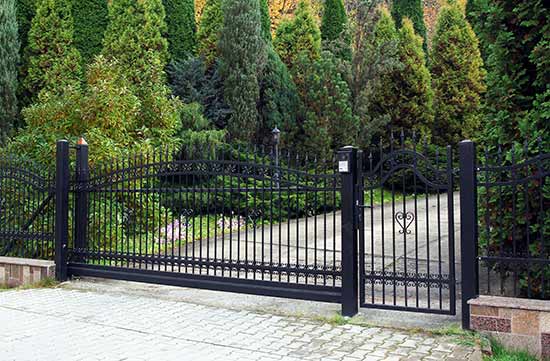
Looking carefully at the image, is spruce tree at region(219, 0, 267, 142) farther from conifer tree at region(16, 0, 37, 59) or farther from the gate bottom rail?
the gate bottom rail

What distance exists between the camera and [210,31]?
17.5 meters

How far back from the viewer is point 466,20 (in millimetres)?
19984

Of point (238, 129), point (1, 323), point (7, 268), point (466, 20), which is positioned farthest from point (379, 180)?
point (466, 20)

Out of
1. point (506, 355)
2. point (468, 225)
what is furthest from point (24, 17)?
point (506, 355)

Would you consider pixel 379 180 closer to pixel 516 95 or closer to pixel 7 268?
pixel 516 95

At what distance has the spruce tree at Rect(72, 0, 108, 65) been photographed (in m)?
16.1

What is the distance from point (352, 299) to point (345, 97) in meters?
11.6

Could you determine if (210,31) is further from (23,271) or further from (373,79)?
(23,271)

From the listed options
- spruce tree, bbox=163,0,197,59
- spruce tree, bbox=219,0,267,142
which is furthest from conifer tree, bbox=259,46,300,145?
spruce tree, bbox=163,0,197,59

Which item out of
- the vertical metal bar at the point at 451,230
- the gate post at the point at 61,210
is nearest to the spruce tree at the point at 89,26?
the gate post at the point at 61,210

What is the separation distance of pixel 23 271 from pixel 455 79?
15373 mm

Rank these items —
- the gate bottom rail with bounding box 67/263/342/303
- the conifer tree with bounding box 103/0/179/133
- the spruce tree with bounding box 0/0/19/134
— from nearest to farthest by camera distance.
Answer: the gate bottom rail with bounding box 67/263/342/303 → the spruce tree with bounding box 0/0/19/134 → the conifer tree with bounding box 103/0/179/133

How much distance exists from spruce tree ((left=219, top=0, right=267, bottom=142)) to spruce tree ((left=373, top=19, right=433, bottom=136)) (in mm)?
4748

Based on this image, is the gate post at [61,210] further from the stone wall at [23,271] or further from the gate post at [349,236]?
the gate post at [349,236]
